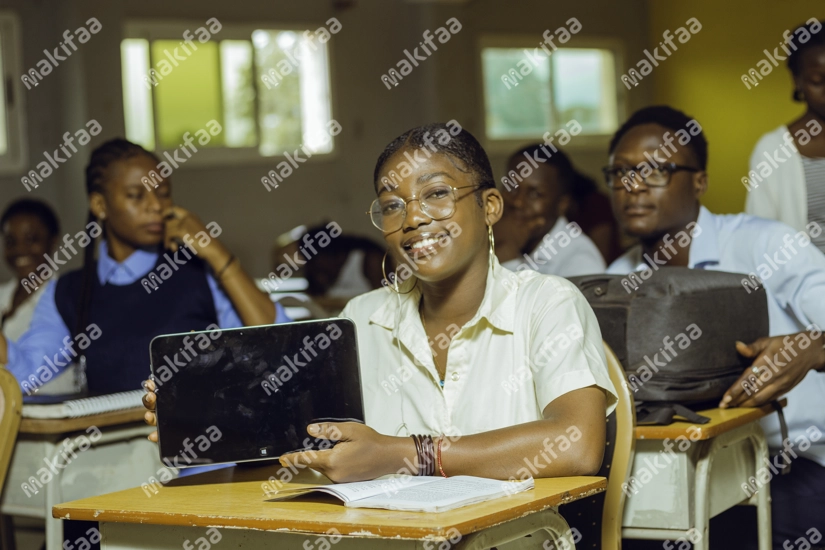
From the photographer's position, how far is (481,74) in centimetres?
895

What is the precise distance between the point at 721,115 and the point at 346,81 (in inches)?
133

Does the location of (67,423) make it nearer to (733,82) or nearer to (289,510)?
(289,510)

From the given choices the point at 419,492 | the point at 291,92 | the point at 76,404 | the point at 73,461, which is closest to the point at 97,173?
the point at 76,404

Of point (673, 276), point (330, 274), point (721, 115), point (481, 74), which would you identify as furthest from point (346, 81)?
point (673, 276)

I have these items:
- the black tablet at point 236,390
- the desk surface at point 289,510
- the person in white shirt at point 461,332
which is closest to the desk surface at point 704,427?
the person in white shirt at point 461,332

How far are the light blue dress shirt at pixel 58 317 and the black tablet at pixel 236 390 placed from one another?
1.12m

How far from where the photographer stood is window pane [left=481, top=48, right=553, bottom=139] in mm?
9134

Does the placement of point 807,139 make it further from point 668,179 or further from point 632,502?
point 632,502

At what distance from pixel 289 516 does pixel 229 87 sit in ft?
23.0

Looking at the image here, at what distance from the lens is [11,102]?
727cm

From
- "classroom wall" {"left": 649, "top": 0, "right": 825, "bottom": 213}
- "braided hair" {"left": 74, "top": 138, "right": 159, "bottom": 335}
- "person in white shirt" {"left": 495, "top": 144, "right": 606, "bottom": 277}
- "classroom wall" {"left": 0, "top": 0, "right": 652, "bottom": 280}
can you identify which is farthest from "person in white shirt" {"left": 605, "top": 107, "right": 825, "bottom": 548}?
"classroom wall" {"left": 649, "top": 0, "right": 825, "bottom": 213}

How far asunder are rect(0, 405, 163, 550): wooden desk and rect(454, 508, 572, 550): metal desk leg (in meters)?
1.36

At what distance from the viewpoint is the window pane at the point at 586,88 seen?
9.58m

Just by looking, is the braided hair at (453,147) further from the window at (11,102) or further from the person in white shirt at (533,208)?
the window at (11,102)
